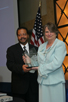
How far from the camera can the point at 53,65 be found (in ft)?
6.15

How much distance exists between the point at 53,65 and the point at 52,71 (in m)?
0.07

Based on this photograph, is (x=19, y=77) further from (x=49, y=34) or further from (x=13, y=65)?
(x=49, y=34)

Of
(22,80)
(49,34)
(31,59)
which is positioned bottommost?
(22,80)

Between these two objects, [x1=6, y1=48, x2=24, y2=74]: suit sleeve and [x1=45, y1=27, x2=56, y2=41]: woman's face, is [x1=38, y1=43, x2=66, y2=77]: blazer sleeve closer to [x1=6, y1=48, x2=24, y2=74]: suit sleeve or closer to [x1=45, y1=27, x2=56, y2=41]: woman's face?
[x1=45, y1=27, x2=56, y2=41]: woman's face

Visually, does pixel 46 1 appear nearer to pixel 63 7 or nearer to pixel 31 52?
pixel 63 7

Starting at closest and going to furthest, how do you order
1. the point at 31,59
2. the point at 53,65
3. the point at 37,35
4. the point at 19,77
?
the point at 53,65, the point at 31,59, the point at 19,77, the point at 37,35

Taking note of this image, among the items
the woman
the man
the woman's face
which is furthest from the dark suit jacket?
the woman's face

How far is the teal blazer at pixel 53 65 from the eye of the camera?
1.88 metres

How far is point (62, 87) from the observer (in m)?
1.92

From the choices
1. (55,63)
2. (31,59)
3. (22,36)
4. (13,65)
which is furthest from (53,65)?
(22,36)

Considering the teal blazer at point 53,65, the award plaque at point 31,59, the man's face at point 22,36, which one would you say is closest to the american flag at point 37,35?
the man's face at point 22,36

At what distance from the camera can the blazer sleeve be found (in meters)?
1.88

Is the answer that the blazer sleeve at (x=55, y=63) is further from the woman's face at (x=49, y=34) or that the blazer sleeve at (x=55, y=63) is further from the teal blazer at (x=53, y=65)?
the woman's face at (x=49, y=34)

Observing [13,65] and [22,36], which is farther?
[22,36]
